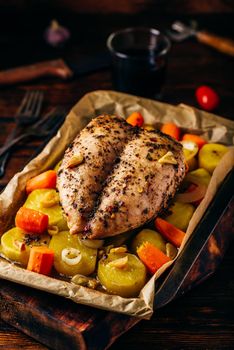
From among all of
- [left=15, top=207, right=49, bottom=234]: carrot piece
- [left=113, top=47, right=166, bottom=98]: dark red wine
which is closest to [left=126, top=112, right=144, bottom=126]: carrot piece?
[left=113, top=47, right=166, bottom=98]: dark red wine

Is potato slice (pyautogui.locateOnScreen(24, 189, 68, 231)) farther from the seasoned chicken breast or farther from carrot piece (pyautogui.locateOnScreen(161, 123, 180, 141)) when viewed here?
carrot piece (pyautogui.locateOnScreen(161, 123, 180, 141))

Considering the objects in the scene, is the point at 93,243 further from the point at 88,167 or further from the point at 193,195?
the point at 193,195

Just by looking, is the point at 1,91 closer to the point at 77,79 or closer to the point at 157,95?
the point at 77,79

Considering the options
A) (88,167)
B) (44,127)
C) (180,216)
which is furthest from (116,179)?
(44,127)

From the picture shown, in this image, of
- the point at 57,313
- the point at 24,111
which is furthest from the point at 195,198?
the point at 24,111

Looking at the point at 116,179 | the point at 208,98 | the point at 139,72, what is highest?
the point at 116,179

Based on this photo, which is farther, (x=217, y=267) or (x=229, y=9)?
(x=229, y=9)
